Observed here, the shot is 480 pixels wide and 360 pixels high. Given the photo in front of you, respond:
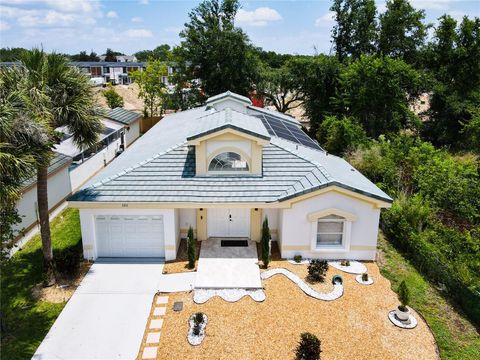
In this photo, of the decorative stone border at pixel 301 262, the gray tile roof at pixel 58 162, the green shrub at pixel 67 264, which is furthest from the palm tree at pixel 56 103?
the decorative stone border at pixel 301 262

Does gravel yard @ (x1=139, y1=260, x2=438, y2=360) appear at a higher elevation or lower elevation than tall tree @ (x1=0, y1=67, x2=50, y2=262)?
lower

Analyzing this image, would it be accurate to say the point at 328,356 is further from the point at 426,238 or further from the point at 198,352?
the point at 426,238

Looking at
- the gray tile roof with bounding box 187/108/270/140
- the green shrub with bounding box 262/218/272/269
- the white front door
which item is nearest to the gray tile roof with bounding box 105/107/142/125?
the gray tile roof with bounding box 187/108/270/140

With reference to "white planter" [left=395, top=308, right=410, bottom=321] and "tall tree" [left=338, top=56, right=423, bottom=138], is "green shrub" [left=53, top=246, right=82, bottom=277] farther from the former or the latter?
"tall tree" [left=338, top=56, right=423, bottom=138]

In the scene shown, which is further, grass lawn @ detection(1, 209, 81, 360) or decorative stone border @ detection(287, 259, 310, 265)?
decorative stone border @ detection(287, 259, 310, 265)

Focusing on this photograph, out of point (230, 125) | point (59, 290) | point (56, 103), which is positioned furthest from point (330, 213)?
point (56, 103)

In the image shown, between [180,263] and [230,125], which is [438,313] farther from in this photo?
[230,125]

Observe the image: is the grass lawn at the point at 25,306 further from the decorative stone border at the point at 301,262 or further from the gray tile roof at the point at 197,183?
the decorative stone border at the point at 301,262
